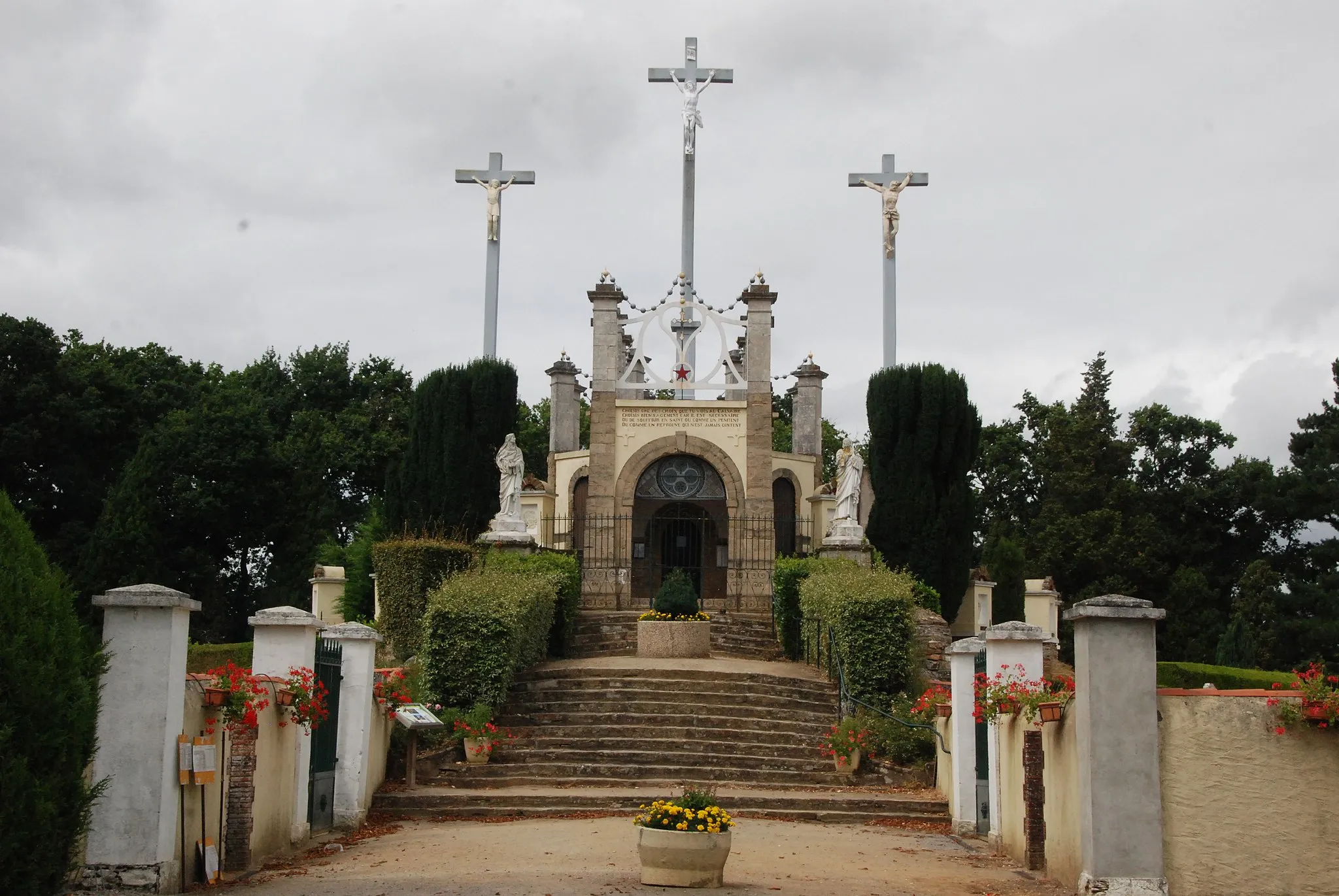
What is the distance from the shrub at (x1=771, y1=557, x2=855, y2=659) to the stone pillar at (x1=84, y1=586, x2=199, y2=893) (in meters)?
14.8

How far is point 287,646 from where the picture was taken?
11766 millimetres

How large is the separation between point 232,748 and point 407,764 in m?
5.43

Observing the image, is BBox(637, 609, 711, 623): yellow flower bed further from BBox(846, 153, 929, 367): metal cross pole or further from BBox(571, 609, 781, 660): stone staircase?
BBox(846, 153, 929, 367): metal cross pole

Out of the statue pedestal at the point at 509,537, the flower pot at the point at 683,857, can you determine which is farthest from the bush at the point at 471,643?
the flower pot at the point at 683,857

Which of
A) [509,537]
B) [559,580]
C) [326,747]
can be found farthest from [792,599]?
[326,747]

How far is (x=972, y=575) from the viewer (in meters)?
28.5

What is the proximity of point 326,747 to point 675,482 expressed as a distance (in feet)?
49.9

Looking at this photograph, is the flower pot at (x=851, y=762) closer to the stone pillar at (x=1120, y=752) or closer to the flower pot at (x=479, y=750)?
the flower pot at (x=479, y=750)

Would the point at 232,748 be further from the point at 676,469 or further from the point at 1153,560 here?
the point at 1153,560

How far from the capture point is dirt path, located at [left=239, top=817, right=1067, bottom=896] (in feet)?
32.0

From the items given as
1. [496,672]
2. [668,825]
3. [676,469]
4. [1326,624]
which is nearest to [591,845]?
[668,825]

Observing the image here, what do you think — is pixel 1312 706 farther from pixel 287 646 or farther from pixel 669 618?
pixel 669 618

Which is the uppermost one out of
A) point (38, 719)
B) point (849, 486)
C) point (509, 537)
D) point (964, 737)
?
point (849, 486)

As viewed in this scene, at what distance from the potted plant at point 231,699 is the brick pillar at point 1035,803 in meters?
5.69
